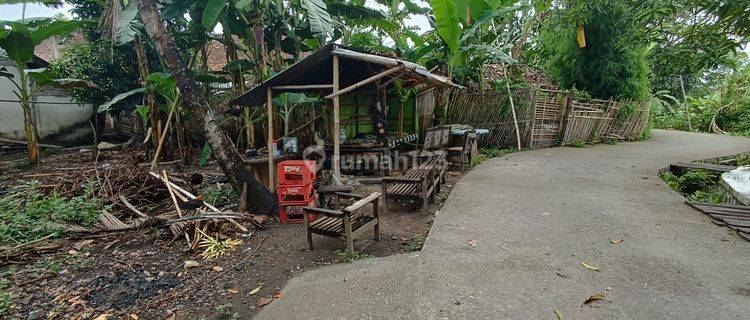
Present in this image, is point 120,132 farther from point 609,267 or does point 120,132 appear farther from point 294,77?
point 609,267

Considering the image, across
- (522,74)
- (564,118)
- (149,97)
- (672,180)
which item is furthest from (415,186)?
(522,74)

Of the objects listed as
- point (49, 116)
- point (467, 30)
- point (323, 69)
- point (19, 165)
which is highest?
point (467, 30)

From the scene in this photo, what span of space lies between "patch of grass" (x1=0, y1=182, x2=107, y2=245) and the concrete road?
135 inches

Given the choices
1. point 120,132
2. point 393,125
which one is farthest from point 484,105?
point 120,132

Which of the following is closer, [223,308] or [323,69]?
[223,308]

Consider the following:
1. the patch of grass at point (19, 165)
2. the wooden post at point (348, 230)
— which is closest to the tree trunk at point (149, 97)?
the patch of grass at point (19, 165)

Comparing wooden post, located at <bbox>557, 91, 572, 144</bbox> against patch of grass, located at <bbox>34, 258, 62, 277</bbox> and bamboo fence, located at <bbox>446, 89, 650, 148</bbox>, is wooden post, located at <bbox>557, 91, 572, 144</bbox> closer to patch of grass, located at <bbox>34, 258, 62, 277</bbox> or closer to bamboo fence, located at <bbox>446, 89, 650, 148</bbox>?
bamboo fence, located at <bbox>446, 89, 650, 148</bbox>

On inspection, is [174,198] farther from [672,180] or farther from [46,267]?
[672,180]

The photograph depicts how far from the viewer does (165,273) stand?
12.1ft

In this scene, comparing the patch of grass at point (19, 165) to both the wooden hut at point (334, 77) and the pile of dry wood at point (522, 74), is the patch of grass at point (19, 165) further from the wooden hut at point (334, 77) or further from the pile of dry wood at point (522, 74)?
the pile of dry wood at point (522, 74)

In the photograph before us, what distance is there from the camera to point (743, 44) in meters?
4.77

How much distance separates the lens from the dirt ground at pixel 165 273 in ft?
10.1

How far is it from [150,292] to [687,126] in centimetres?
2470

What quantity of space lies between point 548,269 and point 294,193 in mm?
3226
